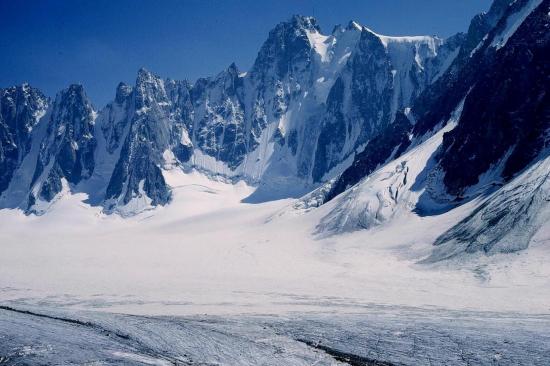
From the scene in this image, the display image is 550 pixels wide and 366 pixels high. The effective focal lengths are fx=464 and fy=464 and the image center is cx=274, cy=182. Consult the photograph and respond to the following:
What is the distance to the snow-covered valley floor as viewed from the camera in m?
16.2

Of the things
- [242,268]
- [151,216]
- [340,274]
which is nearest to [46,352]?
[340,274]

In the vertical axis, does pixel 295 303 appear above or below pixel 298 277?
below

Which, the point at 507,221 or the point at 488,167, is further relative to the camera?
the point at 488,167

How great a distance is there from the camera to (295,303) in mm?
31000

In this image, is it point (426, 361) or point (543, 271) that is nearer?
point (426, 361)

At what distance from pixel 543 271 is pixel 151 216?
178072 millimetres

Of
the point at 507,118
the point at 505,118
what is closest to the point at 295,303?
the point at 507,118

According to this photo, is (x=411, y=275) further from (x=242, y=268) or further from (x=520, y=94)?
(x=520, y=94)

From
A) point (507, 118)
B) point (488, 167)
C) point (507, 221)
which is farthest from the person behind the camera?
point (507, 118)

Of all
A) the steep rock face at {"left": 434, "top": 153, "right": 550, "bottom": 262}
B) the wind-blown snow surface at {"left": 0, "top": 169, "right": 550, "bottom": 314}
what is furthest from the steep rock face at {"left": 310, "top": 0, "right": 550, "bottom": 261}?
the wind-blown snow surface at {"left": 0, "top": 169, "right": 550, "bottom": 314}

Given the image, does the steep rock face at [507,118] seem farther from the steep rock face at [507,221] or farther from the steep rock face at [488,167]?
the steep rock face at [507,221]

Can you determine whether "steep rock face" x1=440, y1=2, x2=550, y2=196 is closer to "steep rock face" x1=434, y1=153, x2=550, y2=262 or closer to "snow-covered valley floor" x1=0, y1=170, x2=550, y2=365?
"steep rock face" x1=434, y1=153, x2=550, y2=262

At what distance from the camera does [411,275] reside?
45156mm

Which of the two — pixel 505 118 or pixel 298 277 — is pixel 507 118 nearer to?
pixel 505 118
